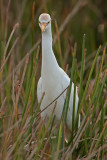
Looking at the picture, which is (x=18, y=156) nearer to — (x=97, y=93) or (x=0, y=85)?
(x=0, y=85)

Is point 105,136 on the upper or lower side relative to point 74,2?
lower

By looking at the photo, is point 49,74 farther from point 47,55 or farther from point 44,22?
point 44,22

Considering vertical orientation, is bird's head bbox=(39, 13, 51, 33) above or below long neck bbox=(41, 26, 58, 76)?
above

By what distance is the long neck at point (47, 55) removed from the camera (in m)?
2.46

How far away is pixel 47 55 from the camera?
249 cm

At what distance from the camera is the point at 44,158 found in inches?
89.0

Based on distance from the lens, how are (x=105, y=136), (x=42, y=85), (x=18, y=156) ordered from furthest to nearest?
(x=42, y=85)
(x=105, y=136)
(x=18, y=156)

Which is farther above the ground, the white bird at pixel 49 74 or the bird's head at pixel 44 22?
the bird's head at pixel 44 22

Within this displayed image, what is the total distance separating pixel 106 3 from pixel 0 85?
2.87m

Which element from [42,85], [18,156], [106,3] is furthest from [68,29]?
[18,156]

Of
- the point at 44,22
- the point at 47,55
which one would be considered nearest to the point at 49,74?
the point at 47,55

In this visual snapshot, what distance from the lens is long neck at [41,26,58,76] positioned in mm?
2463

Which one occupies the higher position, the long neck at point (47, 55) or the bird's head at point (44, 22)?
the bird's head at point (44, 22)

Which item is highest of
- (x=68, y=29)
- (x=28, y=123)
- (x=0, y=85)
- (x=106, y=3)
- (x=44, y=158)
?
(x=106, y=3)
